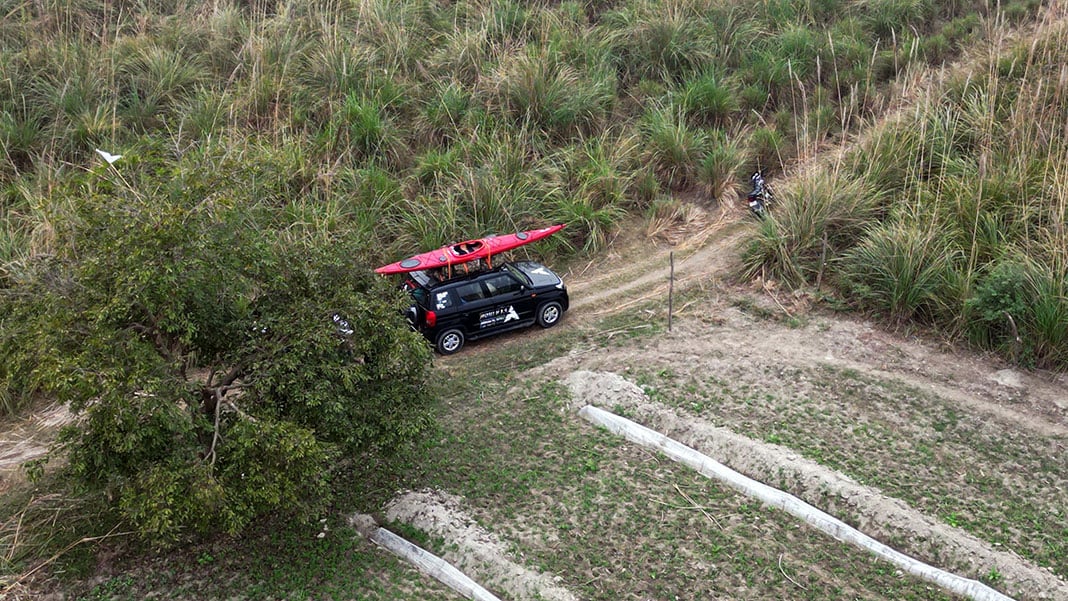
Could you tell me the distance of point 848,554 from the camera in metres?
9.54

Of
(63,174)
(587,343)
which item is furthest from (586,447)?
(63,174)

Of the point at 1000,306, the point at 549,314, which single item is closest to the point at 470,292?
the point at 549,314

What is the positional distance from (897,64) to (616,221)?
8.45 m

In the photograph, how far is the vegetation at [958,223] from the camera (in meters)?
12.8

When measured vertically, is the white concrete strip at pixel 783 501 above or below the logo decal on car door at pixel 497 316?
below

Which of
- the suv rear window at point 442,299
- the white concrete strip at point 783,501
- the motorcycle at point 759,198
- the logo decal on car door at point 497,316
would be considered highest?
the motorcycle at point 759,198

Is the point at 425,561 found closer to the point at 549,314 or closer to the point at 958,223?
the point at 549,314

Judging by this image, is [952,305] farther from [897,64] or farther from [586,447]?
[897,64]

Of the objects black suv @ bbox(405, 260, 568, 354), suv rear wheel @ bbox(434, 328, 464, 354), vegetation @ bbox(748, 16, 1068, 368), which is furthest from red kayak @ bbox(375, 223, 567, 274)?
vegetation @ bbox(748, 16, 1068, 368)

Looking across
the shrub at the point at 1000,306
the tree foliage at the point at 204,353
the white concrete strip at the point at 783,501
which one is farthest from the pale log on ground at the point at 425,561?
the shrub at the point at 1000,306

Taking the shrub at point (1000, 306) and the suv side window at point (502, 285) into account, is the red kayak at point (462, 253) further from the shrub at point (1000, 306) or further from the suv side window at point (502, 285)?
the shrub at point (1000, 306)

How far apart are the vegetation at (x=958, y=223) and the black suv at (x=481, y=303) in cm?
364

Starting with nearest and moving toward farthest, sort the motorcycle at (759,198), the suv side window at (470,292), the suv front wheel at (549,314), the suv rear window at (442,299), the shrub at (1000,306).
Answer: the shrub at (1000,306)
the suv rear window at (442,299)
the suv side window at (470,292)
the suv front wheel at (549,314)
the motorcycle at (759,198)

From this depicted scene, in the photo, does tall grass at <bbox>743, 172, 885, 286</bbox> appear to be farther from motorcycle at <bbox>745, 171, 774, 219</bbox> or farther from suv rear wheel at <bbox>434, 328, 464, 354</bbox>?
suv rear wheel at <bbox>434, 328, 464, 354</bbox>
